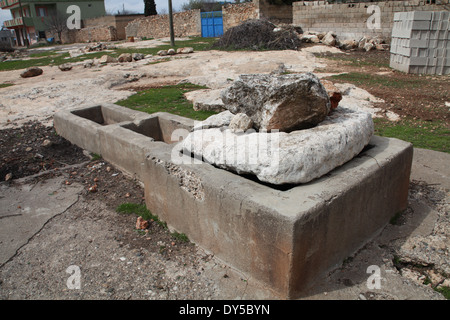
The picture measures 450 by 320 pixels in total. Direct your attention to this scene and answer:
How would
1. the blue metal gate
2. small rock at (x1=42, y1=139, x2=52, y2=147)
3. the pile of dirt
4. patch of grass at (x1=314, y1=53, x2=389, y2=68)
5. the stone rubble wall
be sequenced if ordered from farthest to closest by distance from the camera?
the stone rubble wall
the blue metal gate
the pile of dirt
patch of grass at (x1=314, y1=53, x2=389, y2=68)
small rock at (x1=42, y1=139, x2=52, y2=147)

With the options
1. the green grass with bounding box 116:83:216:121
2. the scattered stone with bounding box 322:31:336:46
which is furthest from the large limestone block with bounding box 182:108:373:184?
the scattered stone with bounding box 322:31:336:46

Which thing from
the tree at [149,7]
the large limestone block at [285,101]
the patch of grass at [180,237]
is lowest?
the patch of grass at [180,237]

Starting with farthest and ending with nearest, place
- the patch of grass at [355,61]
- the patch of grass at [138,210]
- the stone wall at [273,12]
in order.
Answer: the stone wall at [273,12] → the patch of grass at [355,61] → the patch of grass at [138,210]

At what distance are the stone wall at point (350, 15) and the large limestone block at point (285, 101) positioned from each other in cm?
1312

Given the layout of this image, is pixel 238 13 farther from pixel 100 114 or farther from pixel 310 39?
pixel 100 114

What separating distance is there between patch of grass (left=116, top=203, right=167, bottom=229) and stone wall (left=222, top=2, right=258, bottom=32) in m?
19.2

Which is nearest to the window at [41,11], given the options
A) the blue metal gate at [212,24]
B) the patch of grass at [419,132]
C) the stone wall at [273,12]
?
the blue metal gate at [212,24]

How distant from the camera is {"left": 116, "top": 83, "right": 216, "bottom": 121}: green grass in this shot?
6.78 m

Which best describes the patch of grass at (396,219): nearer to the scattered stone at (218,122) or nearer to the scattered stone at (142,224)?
the scattered stone at (218,122)

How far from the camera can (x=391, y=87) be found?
323 inches

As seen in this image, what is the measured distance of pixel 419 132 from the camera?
538 centimetres

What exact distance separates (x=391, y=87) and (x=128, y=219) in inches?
277

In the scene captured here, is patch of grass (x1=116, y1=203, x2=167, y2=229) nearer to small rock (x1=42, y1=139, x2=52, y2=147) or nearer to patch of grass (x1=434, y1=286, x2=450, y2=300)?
patch of grass (x1=434, y1=286, x2=450, y2=300)

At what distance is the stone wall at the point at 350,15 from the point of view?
14227mm
